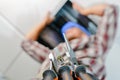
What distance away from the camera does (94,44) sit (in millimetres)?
1162

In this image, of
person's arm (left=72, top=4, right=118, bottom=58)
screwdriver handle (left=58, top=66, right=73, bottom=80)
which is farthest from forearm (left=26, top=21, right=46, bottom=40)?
screwdriver handle (left=58, top=66, right=73, bottom=80)

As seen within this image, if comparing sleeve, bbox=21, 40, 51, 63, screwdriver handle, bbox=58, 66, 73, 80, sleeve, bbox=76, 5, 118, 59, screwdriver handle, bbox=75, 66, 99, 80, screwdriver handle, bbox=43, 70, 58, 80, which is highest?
screwdriver handle, bbox=43, 70, 58, 80

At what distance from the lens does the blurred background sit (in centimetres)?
133

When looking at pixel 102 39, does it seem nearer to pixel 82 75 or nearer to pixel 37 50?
pixel 37 50

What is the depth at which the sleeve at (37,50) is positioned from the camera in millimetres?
1243

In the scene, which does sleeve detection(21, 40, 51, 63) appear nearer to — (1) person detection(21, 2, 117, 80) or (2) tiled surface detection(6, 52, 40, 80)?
(1) person detection(21, 2, 117, 80)

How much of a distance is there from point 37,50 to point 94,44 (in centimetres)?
28

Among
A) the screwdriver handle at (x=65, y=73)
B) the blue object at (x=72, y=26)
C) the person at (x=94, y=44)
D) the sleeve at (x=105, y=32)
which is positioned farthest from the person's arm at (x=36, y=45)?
the screwdriver handle at (x=65, y=73)

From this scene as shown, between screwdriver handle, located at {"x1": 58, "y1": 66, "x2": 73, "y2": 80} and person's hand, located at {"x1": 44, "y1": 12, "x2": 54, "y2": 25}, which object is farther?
person's hand, located at {"x1": 44, "y1": 12, "x2": 54, "y2": 25}

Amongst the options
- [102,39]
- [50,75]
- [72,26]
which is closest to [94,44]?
[102,39]

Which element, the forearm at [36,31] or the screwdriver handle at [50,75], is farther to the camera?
the forearm at [36,31]

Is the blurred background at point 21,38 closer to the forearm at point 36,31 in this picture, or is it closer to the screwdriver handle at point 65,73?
the forearm at point 36,31

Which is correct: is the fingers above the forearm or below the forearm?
above

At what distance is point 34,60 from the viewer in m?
1.37
